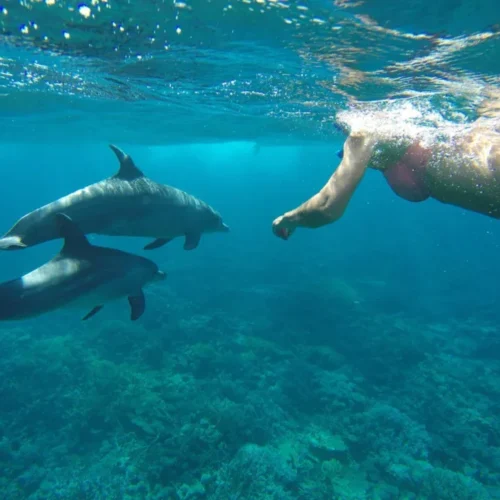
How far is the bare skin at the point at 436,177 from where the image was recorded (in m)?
3.44

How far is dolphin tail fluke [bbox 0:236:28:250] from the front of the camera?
4480 millimetres

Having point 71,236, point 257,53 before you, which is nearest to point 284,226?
point 71,236

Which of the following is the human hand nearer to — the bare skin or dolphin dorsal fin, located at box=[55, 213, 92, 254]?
the bare skin

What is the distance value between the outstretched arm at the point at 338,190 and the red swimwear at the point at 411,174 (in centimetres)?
66

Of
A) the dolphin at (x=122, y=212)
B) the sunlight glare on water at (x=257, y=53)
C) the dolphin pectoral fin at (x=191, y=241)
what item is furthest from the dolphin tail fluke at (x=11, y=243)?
the sunlight glare on water at (x=257, y=53)

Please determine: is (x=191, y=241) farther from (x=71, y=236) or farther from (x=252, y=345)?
(x=252, y=345)

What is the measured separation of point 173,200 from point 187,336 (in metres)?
10.5

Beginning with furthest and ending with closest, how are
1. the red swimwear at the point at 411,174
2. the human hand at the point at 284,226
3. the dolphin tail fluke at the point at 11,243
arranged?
the dolphin tail fluke at the point at 11,243
the red swimwear at the point at 411,174
the human hand at the point at 284,226

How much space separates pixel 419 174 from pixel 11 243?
511cm

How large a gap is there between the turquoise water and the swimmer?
13.0 ft

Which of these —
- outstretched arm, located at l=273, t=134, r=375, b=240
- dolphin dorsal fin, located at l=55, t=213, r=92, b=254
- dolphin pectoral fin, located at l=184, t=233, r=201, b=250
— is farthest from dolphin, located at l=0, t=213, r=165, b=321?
outstretched arm, located at l=273, t=134, r=375, b=240

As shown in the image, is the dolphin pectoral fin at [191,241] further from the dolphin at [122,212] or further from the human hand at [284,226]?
the human hand at [284,226]

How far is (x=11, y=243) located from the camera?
456 cm

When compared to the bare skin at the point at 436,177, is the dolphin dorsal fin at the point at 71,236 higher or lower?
lower
